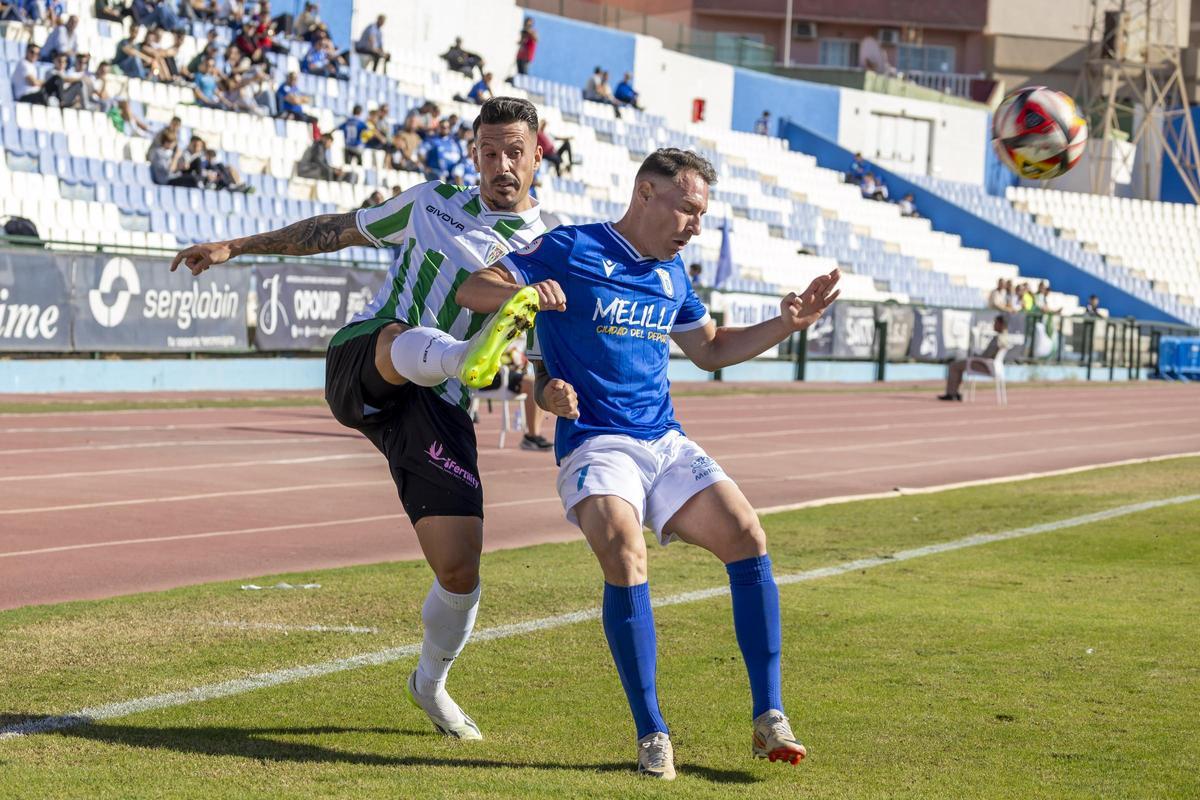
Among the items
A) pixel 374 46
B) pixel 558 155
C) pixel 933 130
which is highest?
pixel 933 130

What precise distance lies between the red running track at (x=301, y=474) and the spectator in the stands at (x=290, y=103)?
9040mm

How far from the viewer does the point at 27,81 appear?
23938mm

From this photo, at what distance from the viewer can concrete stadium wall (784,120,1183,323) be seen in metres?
52.7

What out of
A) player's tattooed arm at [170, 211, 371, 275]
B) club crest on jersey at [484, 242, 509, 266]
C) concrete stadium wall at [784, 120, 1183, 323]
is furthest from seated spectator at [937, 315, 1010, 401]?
club crest on jersey at [484, 242, 509, 266]

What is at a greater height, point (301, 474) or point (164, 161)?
point (164, 161)

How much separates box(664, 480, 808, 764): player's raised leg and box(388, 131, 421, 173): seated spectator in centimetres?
2557

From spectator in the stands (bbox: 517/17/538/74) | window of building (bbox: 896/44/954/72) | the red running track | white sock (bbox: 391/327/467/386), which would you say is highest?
window of building (bbox: 896/44/954/72)

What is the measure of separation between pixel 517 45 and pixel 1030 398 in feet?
58.8

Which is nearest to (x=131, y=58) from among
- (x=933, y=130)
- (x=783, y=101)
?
(x=783, y=101)

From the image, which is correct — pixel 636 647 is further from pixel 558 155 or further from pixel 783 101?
pixel 783 101

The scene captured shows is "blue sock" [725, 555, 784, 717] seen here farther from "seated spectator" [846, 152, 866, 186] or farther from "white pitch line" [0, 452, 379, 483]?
"seated spectator" [846, 152, 866, 186]

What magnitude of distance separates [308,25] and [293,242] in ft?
91.3

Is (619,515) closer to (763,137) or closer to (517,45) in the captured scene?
(517,45)

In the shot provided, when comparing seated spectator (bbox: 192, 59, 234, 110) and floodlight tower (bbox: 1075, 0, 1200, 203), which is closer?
seated spectator (bbox: 192, 59, 234, 110)
